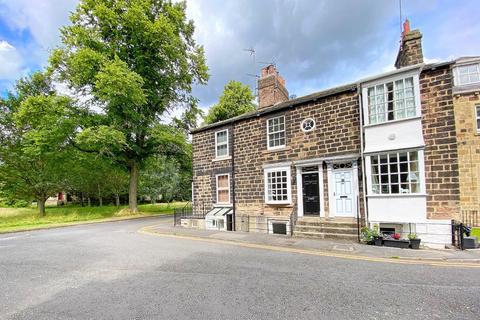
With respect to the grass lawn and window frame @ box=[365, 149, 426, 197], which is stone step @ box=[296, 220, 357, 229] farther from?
the grass lawn

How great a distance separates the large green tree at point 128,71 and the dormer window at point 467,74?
21.1 meters

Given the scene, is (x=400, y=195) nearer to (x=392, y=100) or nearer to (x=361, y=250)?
(x=361, y=250)

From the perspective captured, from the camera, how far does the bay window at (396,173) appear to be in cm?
1002

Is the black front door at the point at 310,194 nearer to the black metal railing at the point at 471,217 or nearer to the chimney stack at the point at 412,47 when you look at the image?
the chimney stack at the point at 412,47

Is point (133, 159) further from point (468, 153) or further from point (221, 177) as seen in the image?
point (468, 153)

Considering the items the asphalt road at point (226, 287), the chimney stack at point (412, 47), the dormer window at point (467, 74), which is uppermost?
the dormer window at point (467, 74)

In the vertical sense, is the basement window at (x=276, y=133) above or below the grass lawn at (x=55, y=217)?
above

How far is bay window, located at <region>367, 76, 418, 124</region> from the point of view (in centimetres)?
1031

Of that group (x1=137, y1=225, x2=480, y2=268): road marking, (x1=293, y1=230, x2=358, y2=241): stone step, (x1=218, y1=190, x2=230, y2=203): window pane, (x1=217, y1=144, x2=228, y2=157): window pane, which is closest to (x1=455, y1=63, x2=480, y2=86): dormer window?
Result: (x1=293, y1=230, x2=358, y2=241): stone step

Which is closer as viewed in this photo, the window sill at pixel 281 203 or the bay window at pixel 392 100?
the bay window at pixel 392 100

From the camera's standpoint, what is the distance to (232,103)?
33531mm

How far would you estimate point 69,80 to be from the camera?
77.4 ft

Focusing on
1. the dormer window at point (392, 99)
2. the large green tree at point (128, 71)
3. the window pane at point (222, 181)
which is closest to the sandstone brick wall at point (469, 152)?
the dormer window at point (392, 99)

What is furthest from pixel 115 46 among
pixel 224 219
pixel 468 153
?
pixel 468 153
